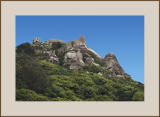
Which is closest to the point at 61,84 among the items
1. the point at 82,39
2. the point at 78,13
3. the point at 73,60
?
the point at 73,60

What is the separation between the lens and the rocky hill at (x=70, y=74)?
45.7 ft

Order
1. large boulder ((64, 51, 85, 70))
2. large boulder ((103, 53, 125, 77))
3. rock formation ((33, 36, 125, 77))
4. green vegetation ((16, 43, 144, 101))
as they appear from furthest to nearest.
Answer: large boulder ((103, 53, 125, 77)), rock formation ((33, 36, 125, 77)), large boulder ((64, 51, 85, 70)), green vegetation ((16, 43, 144, 101))

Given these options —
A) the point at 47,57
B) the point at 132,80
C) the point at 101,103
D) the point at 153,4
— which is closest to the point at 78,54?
the point at 47,57

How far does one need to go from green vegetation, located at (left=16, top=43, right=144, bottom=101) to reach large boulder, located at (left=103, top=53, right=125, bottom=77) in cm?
175

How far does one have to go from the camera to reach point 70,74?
17.1m

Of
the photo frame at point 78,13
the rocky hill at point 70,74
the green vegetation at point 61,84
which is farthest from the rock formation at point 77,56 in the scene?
the photo frame at point 78,13

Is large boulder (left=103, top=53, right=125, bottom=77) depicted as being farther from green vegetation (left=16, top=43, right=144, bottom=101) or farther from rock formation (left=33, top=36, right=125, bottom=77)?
green vegetation (left=16, top=43, right=144, bottom=101)

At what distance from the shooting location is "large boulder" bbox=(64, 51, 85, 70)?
1845cm

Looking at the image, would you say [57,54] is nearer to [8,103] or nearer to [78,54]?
[78,54]

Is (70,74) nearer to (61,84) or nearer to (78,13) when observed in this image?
(61,84)

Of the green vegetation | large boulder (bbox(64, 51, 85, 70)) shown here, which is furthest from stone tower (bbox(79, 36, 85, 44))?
the green vegetation

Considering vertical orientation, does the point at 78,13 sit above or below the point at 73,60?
above

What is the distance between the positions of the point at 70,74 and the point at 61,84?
81.0 inches

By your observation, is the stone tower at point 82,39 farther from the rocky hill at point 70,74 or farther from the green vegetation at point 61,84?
the green vegetation at point 61,84
